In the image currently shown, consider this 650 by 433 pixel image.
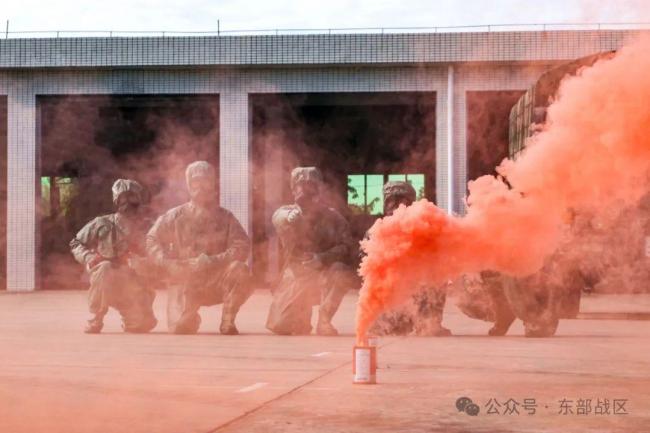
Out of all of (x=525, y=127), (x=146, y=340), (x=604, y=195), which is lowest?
(x=146, y=340)

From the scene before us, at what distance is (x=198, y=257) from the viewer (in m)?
16.8

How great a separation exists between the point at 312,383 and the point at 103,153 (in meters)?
20.7

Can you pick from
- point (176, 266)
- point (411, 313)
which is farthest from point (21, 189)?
point (411, 313)

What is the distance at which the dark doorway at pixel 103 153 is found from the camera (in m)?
29.8

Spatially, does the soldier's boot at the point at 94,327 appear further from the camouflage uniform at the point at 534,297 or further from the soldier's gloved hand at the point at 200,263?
the camouflage uniform at the point at 534,297

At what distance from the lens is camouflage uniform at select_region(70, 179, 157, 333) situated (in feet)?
56.4

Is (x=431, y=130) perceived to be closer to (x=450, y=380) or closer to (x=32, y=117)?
(x=32, y=117)

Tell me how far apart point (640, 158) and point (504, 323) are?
6.47m

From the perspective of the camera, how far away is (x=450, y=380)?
10.4 metres

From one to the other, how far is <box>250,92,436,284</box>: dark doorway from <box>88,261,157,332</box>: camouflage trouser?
15.2m

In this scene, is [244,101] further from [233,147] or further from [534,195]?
[534,195]

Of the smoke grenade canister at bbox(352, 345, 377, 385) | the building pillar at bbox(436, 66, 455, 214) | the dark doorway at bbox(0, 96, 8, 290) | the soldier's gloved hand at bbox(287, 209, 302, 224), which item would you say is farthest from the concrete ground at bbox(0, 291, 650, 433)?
the dark doorway at bbox(0, 96, 8, 290)

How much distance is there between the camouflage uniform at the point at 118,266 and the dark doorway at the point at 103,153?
10442 mm

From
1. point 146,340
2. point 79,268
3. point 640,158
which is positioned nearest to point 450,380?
point 640,158
